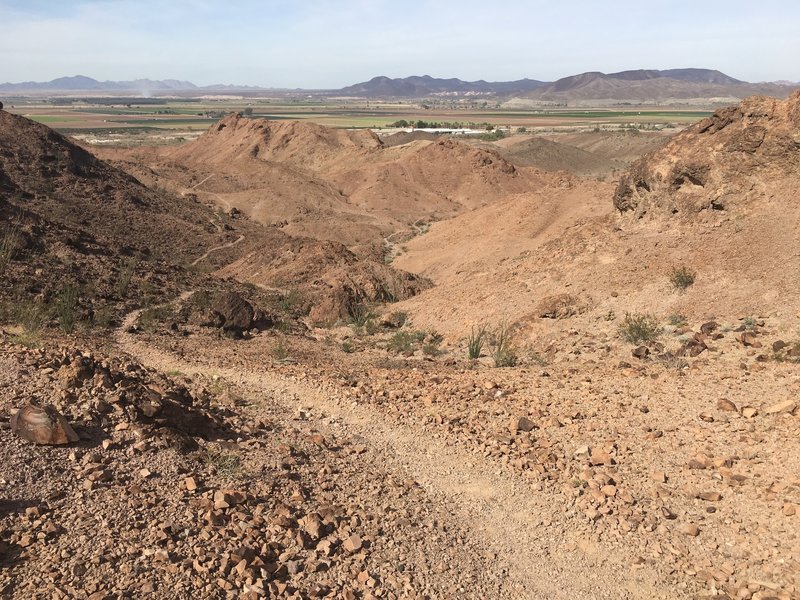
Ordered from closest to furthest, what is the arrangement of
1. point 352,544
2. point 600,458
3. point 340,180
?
point 352,544 < point 600,458 < point 340,180

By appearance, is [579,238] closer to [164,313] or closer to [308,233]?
[164,313]

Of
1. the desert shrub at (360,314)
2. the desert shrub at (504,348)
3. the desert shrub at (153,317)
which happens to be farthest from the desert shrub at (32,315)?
the desert shrub at (504,348)

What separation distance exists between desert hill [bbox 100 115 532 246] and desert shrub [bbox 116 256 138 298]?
13682 mm

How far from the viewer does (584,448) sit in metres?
7.96

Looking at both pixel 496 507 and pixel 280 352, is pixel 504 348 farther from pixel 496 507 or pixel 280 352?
pixel 496 507

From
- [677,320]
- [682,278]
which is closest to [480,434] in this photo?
[677,320]

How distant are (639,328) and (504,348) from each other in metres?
2.60

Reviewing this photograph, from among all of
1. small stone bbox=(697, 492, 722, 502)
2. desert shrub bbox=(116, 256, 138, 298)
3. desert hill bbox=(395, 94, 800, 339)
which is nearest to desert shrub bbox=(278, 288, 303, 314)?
desert hill bbox=(395, 94, 800, 339)

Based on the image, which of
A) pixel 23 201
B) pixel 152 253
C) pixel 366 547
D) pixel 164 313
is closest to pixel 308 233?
pixel 152 253

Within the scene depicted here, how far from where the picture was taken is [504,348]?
505 inches

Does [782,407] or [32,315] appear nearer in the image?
[782,407]

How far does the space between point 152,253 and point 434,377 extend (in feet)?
57.9

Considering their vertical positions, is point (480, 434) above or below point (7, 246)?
below

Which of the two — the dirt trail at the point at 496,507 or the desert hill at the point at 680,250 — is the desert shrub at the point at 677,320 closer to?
the desert hill at the point at 680,250
